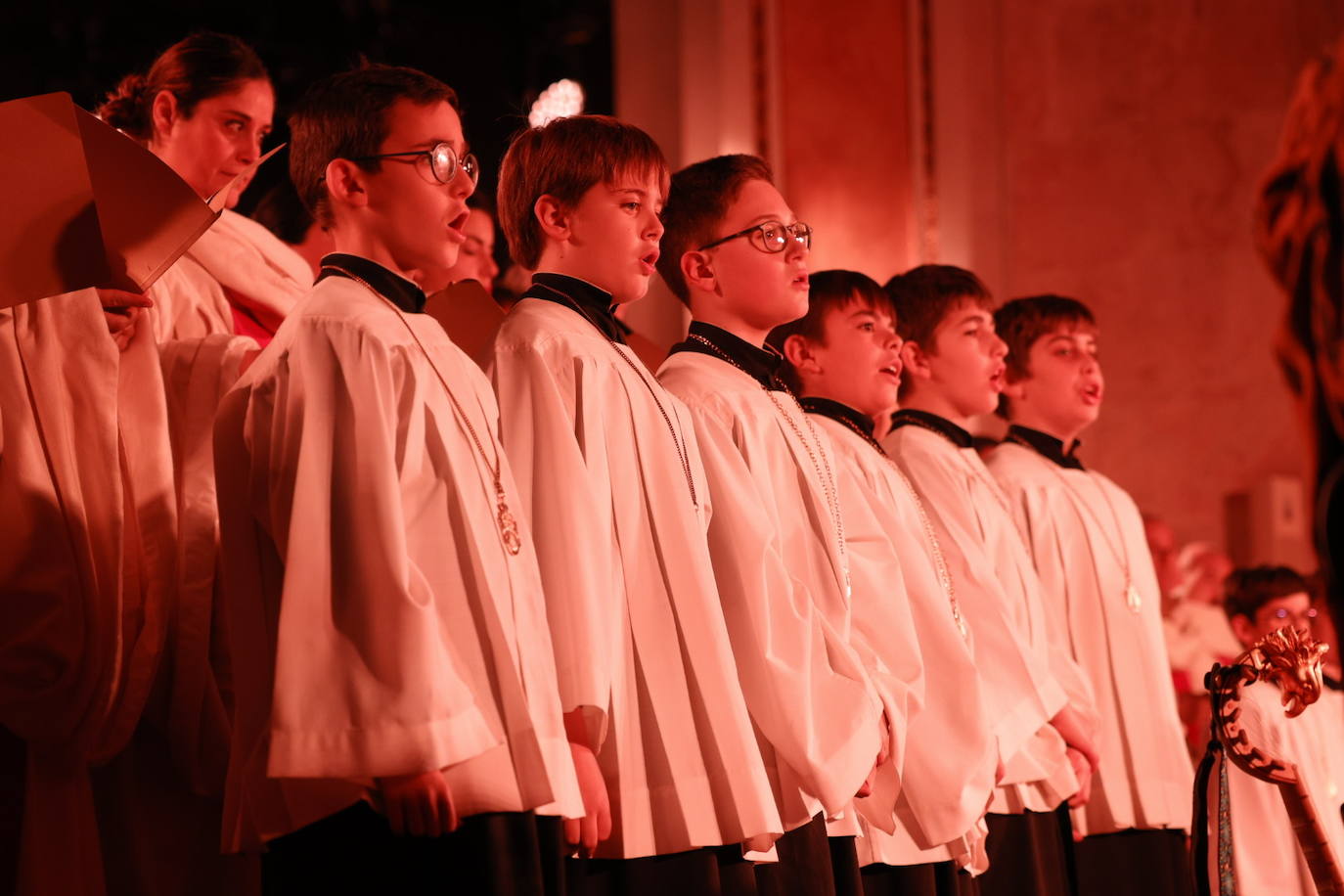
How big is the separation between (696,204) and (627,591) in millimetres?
1129

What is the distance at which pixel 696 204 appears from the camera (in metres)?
3.62

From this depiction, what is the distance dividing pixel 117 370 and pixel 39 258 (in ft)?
1.04

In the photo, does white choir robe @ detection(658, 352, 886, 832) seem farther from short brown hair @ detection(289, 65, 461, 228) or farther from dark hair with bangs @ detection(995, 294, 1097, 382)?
dark hair with bangs @ detection(995, 294, 1097, 382)

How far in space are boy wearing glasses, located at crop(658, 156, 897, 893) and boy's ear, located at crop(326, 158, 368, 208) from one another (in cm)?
87

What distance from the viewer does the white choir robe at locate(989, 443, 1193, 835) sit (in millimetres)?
4559

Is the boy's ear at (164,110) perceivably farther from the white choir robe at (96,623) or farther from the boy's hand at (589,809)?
the boy's hand at (589,809)

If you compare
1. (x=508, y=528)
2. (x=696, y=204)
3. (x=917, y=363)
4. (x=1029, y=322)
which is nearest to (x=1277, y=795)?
(x=1029, y=322)

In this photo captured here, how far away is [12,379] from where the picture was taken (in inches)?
111

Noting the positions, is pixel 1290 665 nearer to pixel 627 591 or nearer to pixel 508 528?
pixel 627 591

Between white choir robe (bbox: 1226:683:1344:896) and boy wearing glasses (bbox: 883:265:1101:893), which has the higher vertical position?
boy wearing glasses (bbox: 883:265:1101:893)

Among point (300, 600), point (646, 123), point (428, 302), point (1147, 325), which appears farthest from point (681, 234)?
point (1147, 325)

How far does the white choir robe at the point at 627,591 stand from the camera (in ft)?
8.76

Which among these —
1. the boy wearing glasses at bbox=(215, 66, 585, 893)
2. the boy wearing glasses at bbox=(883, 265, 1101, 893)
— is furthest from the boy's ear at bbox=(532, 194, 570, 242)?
the boy wearing glasses at bbox=(883, 265, 1101, 893)

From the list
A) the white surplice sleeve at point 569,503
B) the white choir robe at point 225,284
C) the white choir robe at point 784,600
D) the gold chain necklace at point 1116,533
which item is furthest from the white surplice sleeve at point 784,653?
the gold chain necklace at point 1116,533
